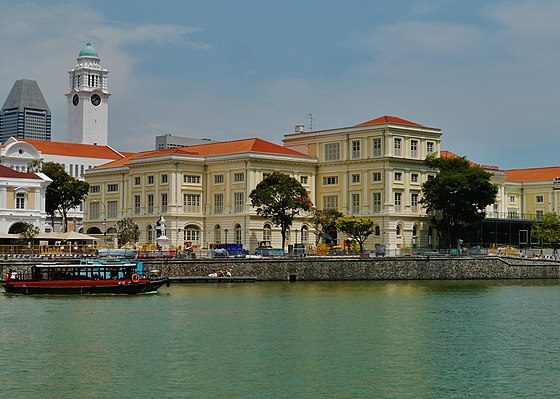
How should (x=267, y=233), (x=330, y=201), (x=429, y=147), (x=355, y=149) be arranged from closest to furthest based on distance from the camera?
(x=267, y=233) < (x=355, y=149) < (x=429, y=147) < (x=330, y=201)

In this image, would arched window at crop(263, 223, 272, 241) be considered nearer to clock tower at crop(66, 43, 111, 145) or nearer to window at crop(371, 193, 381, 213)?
window at crop(371, 193, 381, 213)

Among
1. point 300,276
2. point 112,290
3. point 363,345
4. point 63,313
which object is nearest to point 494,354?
point 363,345

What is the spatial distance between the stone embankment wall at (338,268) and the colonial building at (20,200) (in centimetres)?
1937

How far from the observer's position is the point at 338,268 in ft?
321

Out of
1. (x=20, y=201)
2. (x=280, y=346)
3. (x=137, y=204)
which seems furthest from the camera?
(x=137, y=204)

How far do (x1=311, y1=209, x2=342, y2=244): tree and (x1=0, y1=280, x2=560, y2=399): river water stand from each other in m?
37.5

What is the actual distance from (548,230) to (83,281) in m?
62.6

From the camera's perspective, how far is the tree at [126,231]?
119188 mm

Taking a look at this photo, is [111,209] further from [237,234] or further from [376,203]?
[376,203]

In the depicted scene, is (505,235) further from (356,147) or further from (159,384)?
(159,384)

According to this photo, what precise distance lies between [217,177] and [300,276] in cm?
2959

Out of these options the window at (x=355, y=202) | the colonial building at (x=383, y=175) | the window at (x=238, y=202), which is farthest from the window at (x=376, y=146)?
the window at (x=238, y=202)

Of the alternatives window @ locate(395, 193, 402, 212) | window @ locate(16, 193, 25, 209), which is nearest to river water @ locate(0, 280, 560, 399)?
window @ locate(16, 193, 25, 209)

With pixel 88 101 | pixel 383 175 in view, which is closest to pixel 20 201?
pixel 383 175
